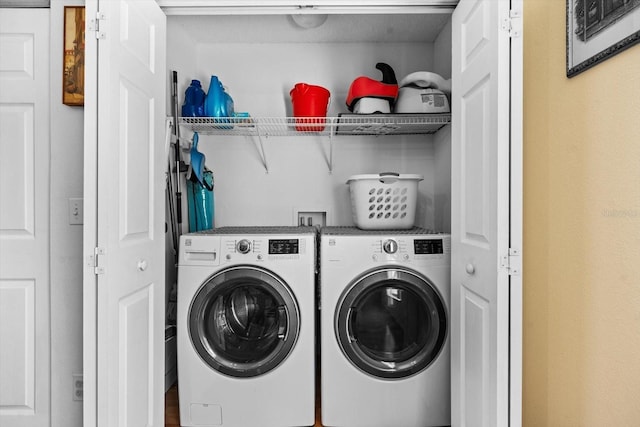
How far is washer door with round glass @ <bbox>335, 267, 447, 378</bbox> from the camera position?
6.55 feet

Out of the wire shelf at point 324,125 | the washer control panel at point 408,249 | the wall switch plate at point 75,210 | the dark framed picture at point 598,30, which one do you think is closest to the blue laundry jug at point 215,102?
the wire shelf at point 324,125

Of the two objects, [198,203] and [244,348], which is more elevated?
[198,203]

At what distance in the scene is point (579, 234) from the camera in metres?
1.31

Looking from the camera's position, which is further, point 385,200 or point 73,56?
point 385,200

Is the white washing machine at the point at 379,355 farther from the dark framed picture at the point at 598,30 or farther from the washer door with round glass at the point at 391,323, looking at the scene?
the dark framed picture at the point at 598,30

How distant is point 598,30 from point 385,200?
1252 mm

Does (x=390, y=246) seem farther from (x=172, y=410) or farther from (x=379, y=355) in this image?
(x=172, y=410)

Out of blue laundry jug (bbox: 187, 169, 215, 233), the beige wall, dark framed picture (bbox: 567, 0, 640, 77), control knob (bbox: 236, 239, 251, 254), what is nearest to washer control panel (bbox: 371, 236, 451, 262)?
the beige wall

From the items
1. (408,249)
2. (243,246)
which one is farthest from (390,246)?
(243,246)

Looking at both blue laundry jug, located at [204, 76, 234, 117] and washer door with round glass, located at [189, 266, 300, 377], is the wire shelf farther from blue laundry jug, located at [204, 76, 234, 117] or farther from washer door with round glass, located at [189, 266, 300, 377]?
washer door with round glass, located at [189, 266, 300, 377]

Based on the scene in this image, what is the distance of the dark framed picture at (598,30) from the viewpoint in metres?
1.07

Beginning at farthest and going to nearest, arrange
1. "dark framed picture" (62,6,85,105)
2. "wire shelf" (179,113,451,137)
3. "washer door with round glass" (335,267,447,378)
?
1. "wire shelf" (179,113,451,137)
2. "washer door with round glass" (335,267,447,378)
3. "dark framed picture" (62,6,85,105)

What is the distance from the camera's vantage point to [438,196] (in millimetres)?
2732

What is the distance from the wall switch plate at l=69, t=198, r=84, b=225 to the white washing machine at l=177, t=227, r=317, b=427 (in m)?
0.50
